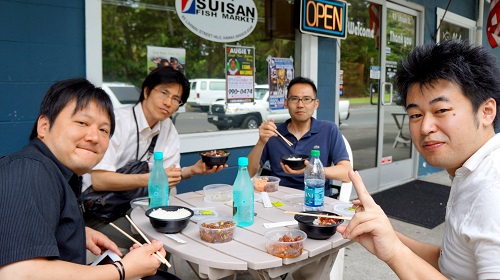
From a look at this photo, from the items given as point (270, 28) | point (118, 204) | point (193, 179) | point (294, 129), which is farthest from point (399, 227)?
point (118, 204)

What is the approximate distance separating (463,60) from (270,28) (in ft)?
10.6

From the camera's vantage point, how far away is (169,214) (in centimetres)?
183

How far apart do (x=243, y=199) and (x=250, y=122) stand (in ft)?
7.55

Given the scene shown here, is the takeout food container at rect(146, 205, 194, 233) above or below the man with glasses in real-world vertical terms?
below

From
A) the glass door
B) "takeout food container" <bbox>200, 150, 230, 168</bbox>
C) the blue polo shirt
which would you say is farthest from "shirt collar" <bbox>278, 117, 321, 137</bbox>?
the glass door

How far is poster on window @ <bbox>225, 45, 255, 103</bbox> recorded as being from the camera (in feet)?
12.8

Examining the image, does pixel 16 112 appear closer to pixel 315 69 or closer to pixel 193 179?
pixel 193 179

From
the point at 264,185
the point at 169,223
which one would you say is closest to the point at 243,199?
the point at 169,223

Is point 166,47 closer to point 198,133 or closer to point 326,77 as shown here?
point 198,133

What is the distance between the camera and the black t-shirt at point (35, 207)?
3.59ft

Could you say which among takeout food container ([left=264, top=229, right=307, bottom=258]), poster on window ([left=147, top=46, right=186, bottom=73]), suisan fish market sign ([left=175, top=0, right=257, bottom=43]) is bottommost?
takeout food container ([left=264, top=229, right=307, bottom=258])

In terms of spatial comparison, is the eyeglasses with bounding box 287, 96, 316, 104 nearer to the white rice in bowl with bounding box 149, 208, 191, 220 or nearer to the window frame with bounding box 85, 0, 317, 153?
the window frame with bounding box 85, 0, 317, 153

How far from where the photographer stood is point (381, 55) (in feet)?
17.7

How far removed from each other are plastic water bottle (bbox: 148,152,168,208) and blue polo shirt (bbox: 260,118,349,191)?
1114 mm
